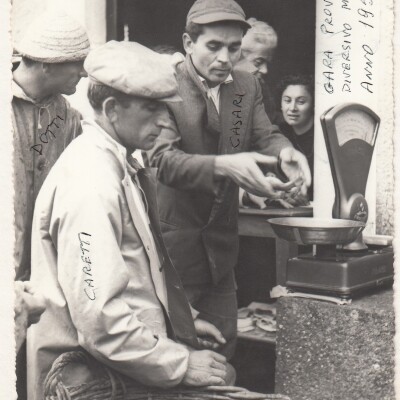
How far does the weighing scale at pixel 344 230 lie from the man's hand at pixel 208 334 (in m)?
0.32

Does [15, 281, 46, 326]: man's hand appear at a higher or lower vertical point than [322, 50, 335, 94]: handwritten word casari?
lower

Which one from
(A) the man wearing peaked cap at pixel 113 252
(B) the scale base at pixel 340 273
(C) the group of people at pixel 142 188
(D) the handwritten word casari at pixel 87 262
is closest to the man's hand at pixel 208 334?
(C) the group of people at pixel 142 188

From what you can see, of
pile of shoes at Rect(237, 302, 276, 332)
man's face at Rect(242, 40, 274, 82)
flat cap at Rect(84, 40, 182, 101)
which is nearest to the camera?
flat cap at Rect(84, 40, 182, 101)

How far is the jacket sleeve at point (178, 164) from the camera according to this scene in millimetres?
2359

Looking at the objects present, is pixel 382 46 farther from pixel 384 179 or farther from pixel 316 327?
pixel 316 327

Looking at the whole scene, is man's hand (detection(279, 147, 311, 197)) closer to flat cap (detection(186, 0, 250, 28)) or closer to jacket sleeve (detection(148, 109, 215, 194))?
jacket sleeve (detection(148, 109, 215, 194))

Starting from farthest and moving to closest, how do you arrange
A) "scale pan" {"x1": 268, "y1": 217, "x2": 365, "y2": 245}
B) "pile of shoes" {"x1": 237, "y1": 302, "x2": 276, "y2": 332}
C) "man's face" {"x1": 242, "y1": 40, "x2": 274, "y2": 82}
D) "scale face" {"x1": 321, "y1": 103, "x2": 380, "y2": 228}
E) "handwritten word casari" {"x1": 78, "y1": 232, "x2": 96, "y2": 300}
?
"pile of shoes" {"x1": 237, "y1": 302, "x2": 276, "y2": 332} → "man's face" {"x1": 242, "y1": 40, "x2": 274, "y2": 82} → "scale face" {"x1": 321, "y1": 103, "x2": 380, "y2": 228} → "scale pan" {"x1": 268, "y1": 217, "x2": 365, "y2": 245} → "handwritten word casari" {"x1": 78, "y1": 232, "x2": 96, "y2": 300}

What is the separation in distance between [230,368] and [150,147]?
84 cm

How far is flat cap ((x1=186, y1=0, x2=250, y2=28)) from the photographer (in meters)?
2.39

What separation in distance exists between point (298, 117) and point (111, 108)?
0.75m

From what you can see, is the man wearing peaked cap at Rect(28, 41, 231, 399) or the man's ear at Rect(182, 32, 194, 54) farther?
the man's ear at Rect(182, 32, 194, 54)

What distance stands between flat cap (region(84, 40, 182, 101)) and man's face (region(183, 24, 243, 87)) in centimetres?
27

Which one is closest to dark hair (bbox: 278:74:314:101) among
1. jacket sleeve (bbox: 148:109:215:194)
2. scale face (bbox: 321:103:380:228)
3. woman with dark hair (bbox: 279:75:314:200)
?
woman with dark hair (bbox: 279:75:314:200)

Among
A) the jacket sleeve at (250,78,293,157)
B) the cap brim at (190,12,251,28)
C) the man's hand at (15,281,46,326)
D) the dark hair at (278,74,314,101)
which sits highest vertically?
the cap brim at (190,12,251,28)
